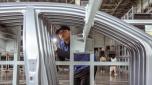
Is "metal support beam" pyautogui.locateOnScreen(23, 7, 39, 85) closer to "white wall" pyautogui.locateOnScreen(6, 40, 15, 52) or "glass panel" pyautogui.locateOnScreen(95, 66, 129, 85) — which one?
"white wall" pyautogui.locateOnScreen(6, 40, 15, 52)

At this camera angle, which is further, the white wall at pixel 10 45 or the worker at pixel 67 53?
the worker at pixel 67 53

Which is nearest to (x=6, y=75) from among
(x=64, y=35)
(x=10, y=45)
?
(x=64, y=35)

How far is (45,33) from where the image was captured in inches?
119

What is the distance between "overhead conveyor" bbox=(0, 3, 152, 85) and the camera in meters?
2.46

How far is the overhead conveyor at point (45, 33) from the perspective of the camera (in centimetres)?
246

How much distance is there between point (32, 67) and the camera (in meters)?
2.38

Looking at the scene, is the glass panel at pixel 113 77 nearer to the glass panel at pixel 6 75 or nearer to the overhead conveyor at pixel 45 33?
the glass panel at pixel 6 75

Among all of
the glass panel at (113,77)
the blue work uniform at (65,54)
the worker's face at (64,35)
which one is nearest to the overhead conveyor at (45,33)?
the worker's face at (64,35)

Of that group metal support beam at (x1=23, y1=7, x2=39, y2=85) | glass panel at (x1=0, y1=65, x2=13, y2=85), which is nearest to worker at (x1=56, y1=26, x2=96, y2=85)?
metal support beam at (x1=23, y1=7, x2=39, y2=85)

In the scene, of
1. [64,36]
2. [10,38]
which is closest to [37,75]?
[10,38]

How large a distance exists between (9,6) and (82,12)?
1.91ft

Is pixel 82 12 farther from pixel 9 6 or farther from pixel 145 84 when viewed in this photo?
pixel 145 84

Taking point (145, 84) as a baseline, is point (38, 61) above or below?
above

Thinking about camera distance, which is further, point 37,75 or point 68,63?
point 68,63
